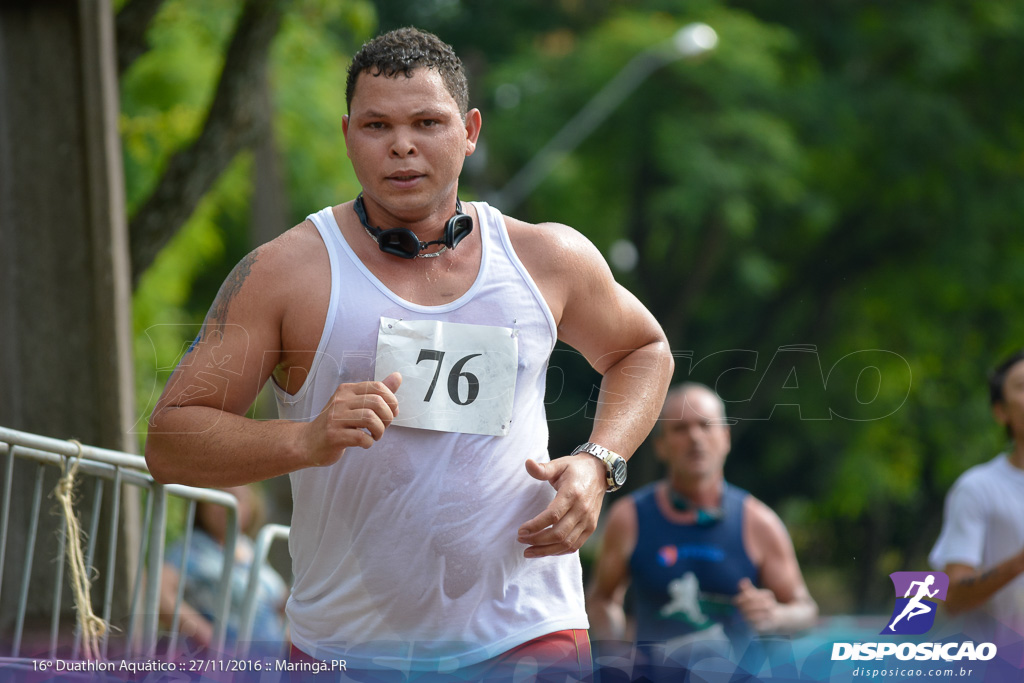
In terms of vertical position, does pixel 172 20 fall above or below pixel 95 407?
above

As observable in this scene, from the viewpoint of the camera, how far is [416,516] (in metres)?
2.38

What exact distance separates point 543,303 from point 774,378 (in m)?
14.7

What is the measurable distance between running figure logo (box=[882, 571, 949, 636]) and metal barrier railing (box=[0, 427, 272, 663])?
53.7 inches

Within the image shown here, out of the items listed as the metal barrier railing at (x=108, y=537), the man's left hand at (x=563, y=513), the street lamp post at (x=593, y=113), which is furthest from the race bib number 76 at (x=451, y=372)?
the street lamp post at (x=593, y=113)

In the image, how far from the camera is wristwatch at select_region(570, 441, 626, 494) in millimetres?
2457

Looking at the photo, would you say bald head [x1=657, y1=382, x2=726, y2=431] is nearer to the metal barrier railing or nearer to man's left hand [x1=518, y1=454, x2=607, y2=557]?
the metal barrier railing

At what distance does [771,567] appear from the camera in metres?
5.27

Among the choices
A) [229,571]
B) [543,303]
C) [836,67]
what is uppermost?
[836,67]

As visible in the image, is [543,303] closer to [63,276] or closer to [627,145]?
[63,276]

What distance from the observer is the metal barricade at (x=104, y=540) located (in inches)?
108

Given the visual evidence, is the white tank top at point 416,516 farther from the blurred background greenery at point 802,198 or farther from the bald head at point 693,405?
the blurred background greenery at point 802,198

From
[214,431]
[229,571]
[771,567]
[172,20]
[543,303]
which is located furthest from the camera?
[172,20]

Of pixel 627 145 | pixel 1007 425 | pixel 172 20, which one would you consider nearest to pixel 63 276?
pixel 172 20

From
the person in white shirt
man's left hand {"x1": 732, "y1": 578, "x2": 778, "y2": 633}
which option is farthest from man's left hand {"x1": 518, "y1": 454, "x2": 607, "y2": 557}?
man's left hand {"x1": 732, "y1": 578, "x2": 778, "y2": 633}
